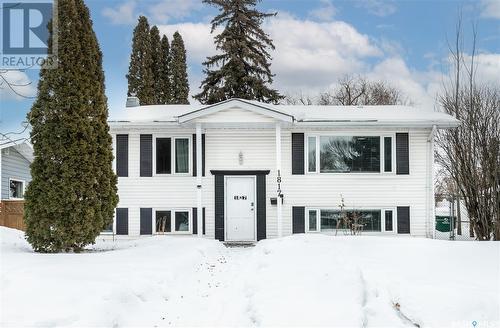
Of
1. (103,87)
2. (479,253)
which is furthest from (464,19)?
(103,87)

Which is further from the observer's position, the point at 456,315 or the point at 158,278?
the point at 158,278

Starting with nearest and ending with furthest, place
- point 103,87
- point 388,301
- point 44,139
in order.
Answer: point 388,301 → point 44,139 → point 103,87

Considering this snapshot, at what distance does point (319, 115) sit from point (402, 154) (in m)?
2.70

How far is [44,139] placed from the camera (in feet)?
29.3

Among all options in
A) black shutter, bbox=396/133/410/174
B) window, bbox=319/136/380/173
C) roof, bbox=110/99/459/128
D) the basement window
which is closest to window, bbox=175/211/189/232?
roof, bbox=110/99/459/128

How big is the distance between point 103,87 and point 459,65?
9.20 m

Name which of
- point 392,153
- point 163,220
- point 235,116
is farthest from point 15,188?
point 392,153

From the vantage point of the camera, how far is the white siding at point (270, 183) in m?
13.2

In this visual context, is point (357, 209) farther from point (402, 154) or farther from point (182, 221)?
point (182, 221)

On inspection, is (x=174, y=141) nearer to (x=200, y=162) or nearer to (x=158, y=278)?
(x=200, y=162)

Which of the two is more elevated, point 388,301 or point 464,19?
point 464,19

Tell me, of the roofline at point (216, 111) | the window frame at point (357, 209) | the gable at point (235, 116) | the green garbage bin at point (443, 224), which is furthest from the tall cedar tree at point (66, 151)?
the green garbage bin at point (443, 224)

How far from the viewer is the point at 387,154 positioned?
13.3m

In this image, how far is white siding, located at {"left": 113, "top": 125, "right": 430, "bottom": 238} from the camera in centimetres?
1323
